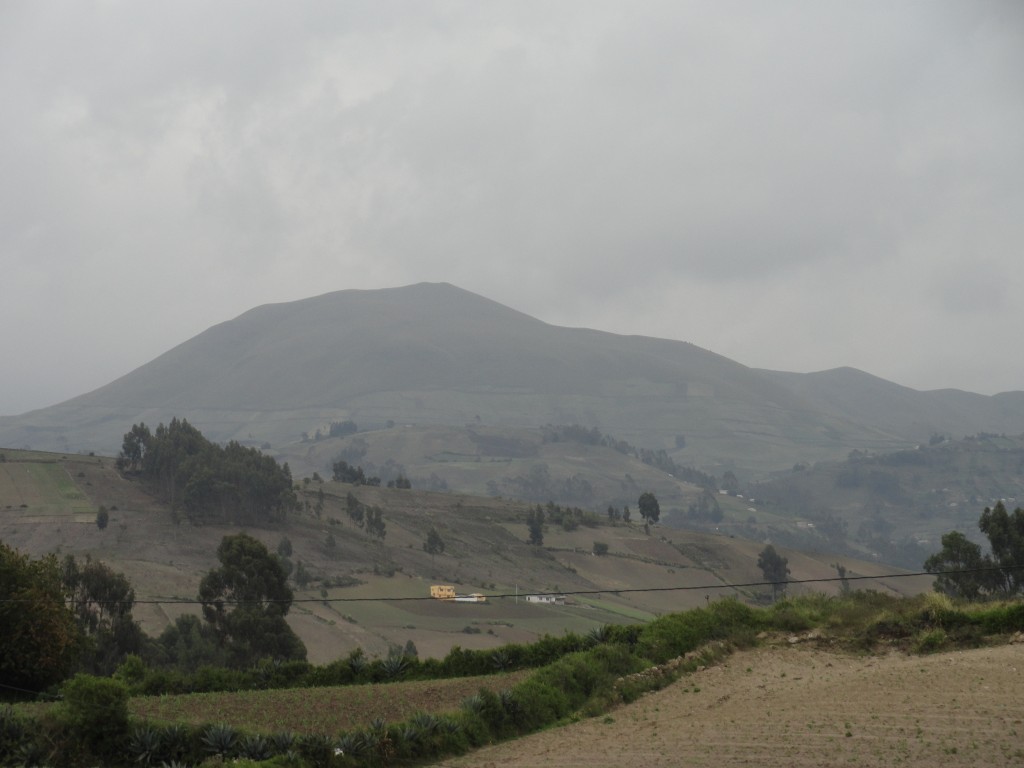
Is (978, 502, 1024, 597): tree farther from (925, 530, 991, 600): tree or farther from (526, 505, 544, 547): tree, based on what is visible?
(526, 505, 544, 547): tree

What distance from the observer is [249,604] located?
57562 mm

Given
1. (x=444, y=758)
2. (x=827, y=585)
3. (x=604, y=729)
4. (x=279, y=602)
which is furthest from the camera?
(x=827, y=585)

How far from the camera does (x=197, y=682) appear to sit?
97.8ft

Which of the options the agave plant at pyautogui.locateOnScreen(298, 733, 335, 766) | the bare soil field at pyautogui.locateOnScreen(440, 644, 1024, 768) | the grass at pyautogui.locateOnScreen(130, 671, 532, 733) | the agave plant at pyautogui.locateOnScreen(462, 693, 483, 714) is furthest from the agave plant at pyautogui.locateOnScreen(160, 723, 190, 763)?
the agave plant at pyautogui.locateOnScreen(462, 693, 483, 714)

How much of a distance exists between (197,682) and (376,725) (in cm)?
1115

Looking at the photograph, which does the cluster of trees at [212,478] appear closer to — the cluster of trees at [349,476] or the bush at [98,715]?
the cluster of trees at [349,476]

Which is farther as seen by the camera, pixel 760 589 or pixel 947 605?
pixel 760 589

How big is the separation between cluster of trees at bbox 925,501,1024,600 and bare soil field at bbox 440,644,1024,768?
96.4 ft

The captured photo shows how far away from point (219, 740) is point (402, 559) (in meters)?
87.5

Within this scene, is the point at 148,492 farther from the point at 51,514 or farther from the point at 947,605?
the point at 947,605

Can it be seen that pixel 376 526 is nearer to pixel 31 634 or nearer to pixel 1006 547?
pixel 1006 547

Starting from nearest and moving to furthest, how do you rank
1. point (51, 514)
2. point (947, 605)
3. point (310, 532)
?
point (947, 605), point (51, 514), point (310, 532)

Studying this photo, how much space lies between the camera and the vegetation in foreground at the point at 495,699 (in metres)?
20.2

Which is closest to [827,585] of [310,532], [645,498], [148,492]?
[645,498]
